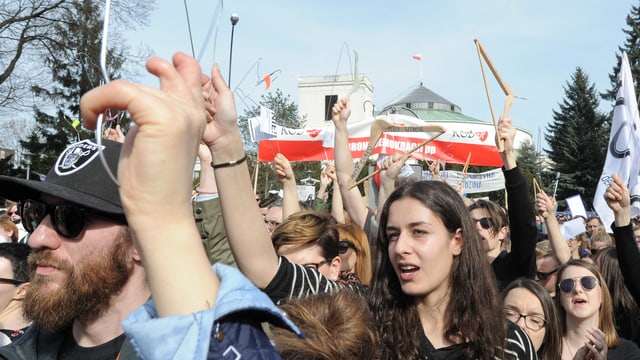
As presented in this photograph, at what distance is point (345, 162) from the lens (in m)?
4.95

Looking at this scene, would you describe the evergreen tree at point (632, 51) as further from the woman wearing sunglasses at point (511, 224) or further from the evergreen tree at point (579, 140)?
the woman wearing sunglasses at point (511, 224)

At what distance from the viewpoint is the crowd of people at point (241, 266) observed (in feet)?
3.26

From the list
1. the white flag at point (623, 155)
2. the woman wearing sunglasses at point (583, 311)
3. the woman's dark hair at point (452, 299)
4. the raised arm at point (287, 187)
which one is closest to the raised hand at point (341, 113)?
the raised arm at point (287, 187)

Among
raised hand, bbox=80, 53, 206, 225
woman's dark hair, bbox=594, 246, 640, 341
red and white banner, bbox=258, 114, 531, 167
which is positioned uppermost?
raised hand, bbox=80, 53, 206, 225

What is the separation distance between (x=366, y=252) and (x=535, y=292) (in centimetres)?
111

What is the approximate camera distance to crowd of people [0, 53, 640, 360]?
1.00 metres

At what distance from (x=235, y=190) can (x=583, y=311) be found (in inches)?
112

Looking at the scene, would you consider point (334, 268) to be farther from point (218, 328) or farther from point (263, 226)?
point (218, 328)

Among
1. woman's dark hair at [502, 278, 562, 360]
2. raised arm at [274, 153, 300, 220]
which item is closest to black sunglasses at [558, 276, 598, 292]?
woman's dark hair at [502, 278, 562, 360]

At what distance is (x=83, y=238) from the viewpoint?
2043 millimetres

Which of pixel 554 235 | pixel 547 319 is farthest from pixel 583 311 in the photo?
pixel 554 235

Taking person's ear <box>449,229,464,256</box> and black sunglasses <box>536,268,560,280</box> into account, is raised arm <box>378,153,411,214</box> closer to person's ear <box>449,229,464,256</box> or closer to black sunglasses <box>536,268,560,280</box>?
black sunglasses <box>536,268,560,280</box>

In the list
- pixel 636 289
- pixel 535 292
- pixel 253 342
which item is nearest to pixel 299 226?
pixel 535 292

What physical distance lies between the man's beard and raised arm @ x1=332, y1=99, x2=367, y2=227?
2878 millimetres
